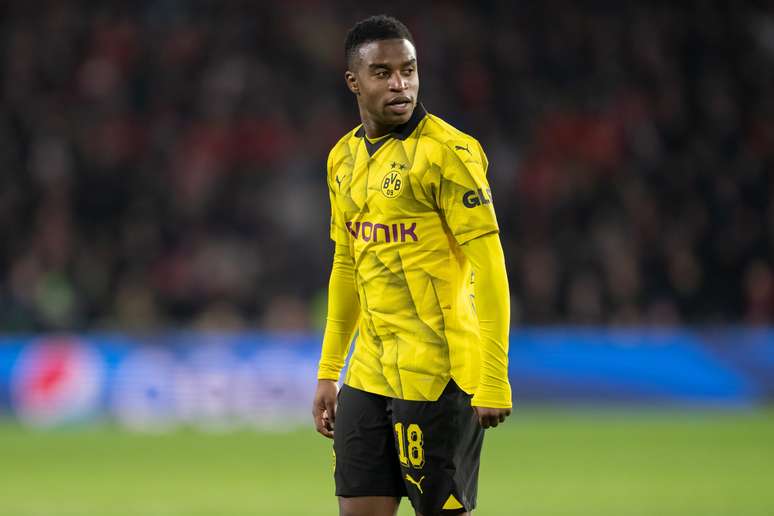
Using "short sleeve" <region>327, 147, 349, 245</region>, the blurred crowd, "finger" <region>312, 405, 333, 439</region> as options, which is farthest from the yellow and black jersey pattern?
the blurred crowd

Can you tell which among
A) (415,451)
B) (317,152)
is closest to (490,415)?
(415,451)

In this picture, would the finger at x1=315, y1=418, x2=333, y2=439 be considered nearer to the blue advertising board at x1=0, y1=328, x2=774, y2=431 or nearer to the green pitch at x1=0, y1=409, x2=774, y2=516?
the green pitch at x1=0, y1=409, x2=774, y2=516

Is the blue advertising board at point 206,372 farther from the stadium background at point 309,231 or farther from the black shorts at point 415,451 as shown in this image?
the black shorts at point 415,451

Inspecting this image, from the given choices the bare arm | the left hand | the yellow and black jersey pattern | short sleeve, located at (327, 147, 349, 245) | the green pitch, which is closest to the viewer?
the left hand

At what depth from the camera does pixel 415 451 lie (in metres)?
4.42

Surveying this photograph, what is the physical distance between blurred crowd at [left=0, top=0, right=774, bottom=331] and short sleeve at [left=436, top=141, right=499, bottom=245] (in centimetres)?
982

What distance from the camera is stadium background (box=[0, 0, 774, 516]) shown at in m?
11.9

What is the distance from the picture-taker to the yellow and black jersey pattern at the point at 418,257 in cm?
433

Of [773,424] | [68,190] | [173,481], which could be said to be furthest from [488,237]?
[68,190]

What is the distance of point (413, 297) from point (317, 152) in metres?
11.8

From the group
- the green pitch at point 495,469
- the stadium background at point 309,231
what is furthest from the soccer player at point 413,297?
the stadium background at point 309,231

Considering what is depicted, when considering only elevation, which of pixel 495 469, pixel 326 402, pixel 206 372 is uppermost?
pixel 326 402

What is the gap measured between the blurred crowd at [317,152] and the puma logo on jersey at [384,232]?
944 centimetres

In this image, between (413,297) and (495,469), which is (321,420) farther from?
(495,469)
